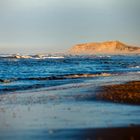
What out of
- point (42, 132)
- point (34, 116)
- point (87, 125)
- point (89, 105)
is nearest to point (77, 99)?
point (89, 105)

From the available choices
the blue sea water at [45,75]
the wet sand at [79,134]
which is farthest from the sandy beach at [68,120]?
the blue sea water at [45,75]

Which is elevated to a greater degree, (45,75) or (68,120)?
(68,120)

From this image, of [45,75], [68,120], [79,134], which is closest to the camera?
[79,134]

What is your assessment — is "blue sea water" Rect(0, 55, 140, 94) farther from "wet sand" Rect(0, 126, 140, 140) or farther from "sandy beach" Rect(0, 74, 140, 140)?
"wet sand" Rect(0, 126, 140, 140)

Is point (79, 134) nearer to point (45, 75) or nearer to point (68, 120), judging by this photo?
point (68, 120)

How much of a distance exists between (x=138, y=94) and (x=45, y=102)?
239 inches

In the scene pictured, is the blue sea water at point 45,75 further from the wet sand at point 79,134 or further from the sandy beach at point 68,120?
the wet sand at point 79,134

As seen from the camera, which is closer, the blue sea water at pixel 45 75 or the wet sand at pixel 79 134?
the wet sand at pixel 79 134

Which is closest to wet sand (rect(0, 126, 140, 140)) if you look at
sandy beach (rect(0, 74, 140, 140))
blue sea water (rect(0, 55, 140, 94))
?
sandy beach (rect(0, 74, 140, 140))

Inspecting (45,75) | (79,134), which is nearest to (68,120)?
(79,134)

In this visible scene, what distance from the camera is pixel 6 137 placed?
13805 millimetres

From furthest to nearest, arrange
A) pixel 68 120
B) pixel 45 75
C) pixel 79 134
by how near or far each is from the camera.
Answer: pixel 45 75
pixel 68 120
pixel 79 134

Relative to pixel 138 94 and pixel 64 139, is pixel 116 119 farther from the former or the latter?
pixel 138 94

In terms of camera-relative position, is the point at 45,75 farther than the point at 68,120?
Yes
